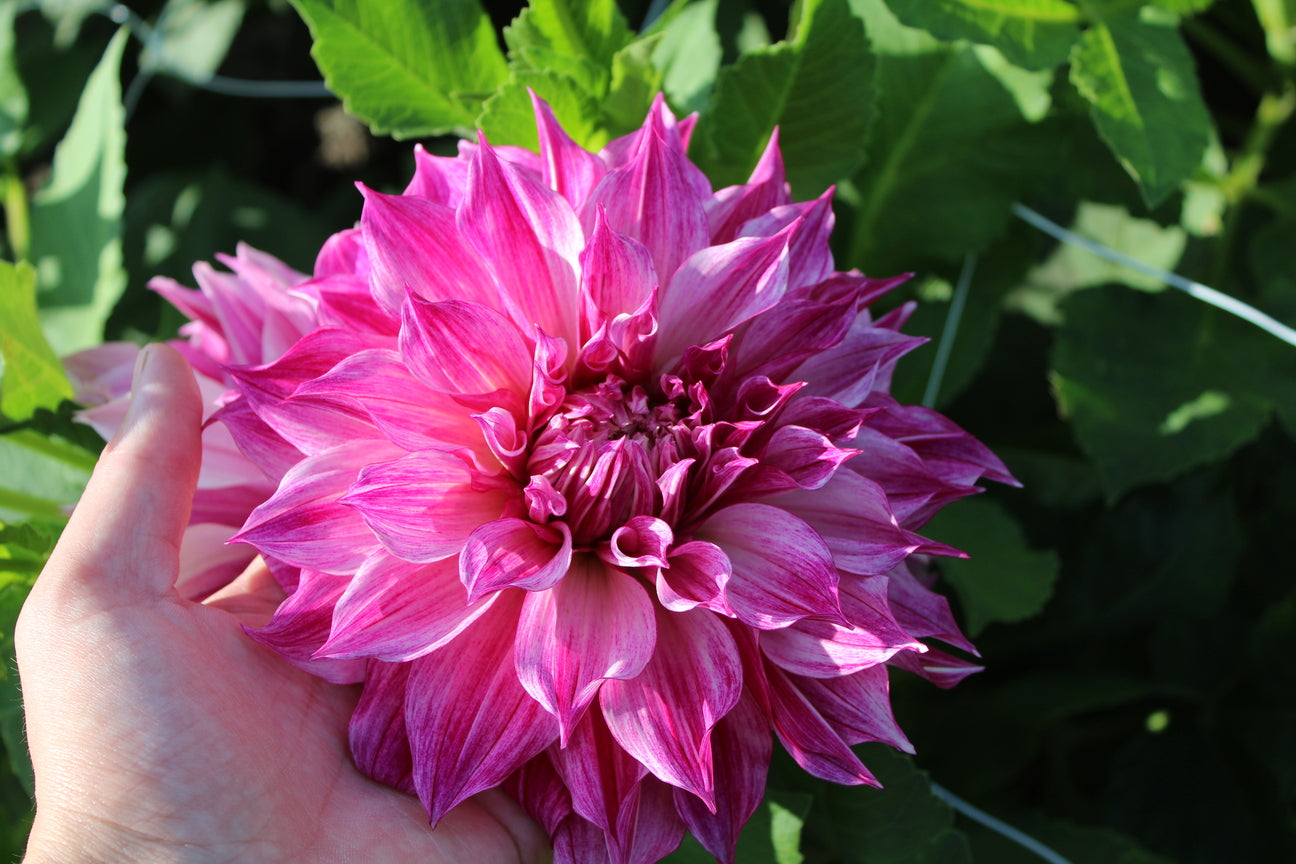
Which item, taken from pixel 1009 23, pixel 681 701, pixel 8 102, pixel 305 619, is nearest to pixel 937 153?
pixel 1009 23

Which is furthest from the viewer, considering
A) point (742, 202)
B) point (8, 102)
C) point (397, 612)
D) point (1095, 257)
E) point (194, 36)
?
point (194, 36)

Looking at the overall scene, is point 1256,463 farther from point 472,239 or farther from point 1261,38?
point 472,239

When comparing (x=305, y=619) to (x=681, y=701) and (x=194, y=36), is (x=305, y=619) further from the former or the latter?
(x=194, y=36)

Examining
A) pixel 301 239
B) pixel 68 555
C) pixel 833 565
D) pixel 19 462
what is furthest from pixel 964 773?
pixel 301 239

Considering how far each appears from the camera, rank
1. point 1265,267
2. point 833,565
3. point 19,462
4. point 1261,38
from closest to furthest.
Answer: point 833,565 < point 19,462 < point 1265,267 < point 1261,38

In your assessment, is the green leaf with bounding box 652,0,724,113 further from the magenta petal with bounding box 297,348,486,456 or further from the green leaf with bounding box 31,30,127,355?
the green leaf with bounding box 31,30,127,355

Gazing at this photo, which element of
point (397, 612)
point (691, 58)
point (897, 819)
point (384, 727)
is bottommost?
point (897, 819)
